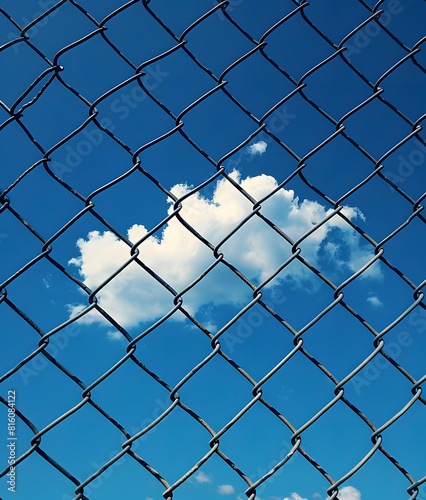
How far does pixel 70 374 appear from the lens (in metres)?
1.64

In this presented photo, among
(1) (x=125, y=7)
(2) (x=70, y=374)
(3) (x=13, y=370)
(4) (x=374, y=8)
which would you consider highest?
(1) (x=125, y=7)

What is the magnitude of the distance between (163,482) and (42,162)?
1.20 m

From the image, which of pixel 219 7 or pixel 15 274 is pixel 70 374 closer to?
pixel 15 274

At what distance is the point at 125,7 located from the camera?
1.92 m

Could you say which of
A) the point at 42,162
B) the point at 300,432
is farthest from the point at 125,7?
the point at 300,432

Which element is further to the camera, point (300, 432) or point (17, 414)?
point (300, 432)

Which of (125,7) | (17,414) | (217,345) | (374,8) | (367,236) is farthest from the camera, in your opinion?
(374,8)

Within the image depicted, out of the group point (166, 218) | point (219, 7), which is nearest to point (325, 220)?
point (166, 218)

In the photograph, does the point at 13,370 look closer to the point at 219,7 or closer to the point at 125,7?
the point at 125,7

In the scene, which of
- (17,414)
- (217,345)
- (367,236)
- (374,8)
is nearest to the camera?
(17,414)

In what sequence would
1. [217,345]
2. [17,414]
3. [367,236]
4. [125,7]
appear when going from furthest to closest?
[367,236] < [125,7] < [217,345] < [17,414]

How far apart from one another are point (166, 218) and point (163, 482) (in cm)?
92

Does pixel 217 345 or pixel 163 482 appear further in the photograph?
pixel 217 345

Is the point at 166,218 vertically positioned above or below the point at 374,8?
below
